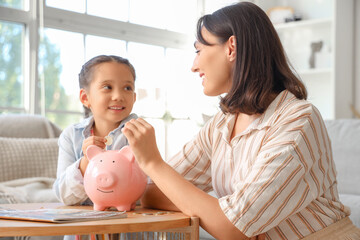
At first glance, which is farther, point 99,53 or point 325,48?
point 325,48

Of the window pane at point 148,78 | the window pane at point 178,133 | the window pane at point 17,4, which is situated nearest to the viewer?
the window pane at point 17,4

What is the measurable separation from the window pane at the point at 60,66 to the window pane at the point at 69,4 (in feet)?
0.55

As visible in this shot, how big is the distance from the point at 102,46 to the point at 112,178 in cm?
272

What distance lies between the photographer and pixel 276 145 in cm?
109

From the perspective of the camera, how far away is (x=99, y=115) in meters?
1.40

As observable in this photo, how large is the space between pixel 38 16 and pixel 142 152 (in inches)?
98.5

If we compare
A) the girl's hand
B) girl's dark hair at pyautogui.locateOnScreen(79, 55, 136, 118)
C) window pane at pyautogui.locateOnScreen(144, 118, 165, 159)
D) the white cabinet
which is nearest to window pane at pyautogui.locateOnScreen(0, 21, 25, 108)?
window pane at pyautogui.locateOnScreen(144, 118, 165, 159)

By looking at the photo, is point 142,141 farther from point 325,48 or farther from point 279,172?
point 325,48

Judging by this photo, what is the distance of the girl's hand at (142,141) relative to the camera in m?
1.12

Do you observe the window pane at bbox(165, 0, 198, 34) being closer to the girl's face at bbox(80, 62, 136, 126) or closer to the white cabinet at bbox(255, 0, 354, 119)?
the white cabinet at bbox(255, 0, 354, 119)

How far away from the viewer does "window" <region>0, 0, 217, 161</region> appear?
3320 mm

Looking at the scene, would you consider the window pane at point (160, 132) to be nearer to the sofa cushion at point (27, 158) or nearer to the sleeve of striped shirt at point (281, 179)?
the sofa cushion at point (27, 158)

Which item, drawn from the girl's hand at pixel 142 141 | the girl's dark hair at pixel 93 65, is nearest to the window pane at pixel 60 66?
the girl's dark hair at pixel 93 65

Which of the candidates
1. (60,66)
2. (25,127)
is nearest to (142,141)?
(25,127)
